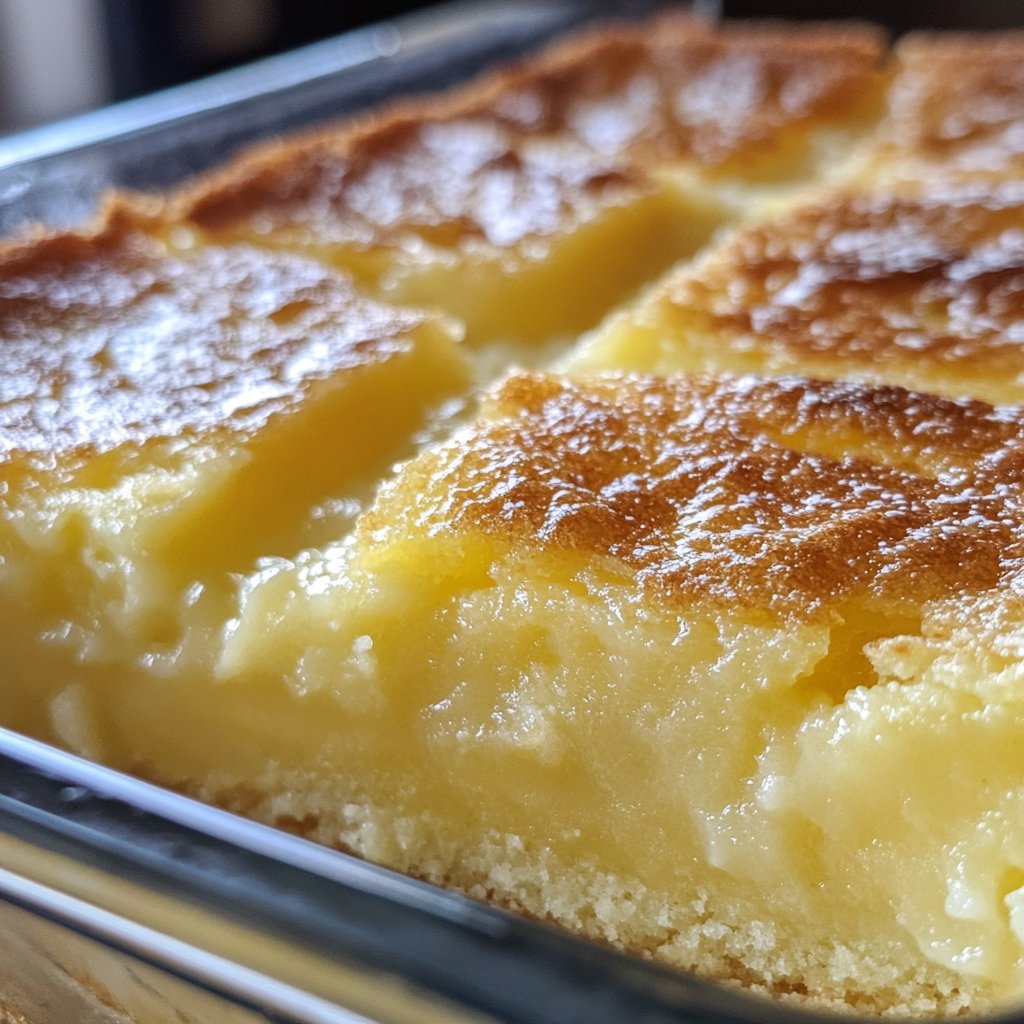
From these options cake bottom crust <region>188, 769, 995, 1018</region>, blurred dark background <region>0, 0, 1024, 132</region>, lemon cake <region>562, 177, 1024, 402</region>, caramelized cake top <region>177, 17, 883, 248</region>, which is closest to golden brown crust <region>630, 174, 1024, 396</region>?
lemon cake <region>562, 177, 1024, 402</region>

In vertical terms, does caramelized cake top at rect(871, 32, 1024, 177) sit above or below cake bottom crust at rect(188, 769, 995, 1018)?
above

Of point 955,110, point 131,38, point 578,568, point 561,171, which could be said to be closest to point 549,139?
point 561,171

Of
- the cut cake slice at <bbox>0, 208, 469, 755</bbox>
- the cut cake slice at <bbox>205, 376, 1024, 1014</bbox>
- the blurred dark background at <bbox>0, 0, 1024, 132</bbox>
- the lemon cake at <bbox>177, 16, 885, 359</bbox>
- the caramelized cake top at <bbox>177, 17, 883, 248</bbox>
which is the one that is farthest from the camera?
the blurred dark background at <bbox>0, 0, 1024, 132</bbox>

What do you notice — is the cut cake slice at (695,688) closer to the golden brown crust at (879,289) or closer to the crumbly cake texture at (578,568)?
the crumbly cake texture at (578,568)

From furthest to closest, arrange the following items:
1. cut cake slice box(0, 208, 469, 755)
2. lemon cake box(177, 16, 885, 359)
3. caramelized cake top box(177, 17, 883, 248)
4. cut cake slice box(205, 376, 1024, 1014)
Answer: caramelized cake top box(177, 17, 883, 248) < lemon cake box(177, 16, 885, 359) < cut cake slice box(0, 208, 469, 755) < cut cake slice box(205, 376, 1024, 1014)

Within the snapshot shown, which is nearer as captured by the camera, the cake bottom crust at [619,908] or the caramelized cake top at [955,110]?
the cake bottom crust at [619,908]

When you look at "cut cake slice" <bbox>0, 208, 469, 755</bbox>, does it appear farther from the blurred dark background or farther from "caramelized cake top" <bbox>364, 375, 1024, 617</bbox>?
the blurred dark background

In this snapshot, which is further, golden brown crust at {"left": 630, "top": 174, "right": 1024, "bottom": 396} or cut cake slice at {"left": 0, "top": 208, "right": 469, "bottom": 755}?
golden brown crust at {"left": 630, "top": 174, "right": 1024, "bottom": 396}

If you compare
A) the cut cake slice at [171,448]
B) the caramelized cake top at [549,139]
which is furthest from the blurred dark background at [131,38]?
the cut cake slice at [171,448]

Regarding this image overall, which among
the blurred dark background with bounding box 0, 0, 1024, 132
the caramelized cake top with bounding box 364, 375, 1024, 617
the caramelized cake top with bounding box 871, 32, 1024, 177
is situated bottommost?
the blurred dark background with bounding box 0, 0, 1024, 132
